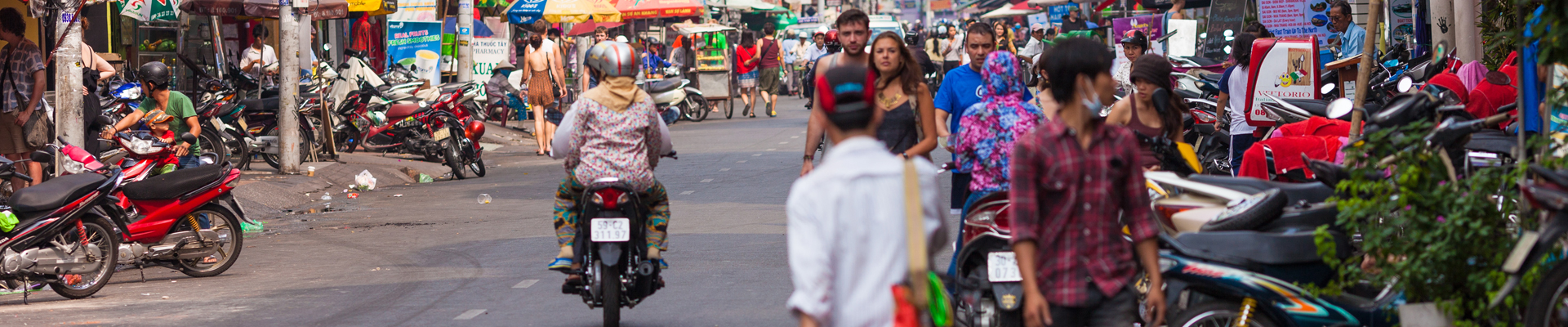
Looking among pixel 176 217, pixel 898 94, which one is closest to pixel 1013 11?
pixel 176 217

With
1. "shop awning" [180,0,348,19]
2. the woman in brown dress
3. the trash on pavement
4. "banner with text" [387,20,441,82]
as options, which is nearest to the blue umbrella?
"banner with text" [387,20,441,82]

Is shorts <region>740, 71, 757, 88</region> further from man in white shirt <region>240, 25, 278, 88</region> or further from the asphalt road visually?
the asphalt road

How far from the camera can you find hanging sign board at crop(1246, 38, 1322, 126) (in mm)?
9539

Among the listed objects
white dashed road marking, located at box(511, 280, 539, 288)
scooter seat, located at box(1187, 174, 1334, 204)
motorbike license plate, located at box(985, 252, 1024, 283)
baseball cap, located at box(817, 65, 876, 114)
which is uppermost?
baseball cap, located at box(817, 65, 876, 114)

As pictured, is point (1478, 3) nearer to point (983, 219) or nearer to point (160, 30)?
point (983, 219)

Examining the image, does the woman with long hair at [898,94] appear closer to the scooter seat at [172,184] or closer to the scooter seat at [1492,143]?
the scooter seat at [1492,143]

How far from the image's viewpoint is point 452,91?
1672cm

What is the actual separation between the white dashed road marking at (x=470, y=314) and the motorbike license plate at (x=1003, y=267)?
9.42 ft

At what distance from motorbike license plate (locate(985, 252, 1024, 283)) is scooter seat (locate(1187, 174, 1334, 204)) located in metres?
0.89

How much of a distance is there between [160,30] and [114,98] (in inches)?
252

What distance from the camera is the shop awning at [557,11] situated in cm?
2361

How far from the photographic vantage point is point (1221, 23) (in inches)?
757

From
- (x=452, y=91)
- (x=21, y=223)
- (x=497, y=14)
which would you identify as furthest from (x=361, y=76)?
(x=497, y=14)

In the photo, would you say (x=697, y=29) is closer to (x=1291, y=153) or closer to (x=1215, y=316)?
(x=1291, y=153)
